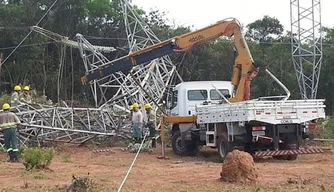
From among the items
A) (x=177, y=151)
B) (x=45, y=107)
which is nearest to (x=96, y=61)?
(x=45, y=107)

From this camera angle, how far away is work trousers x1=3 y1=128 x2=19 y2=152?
18656 millimetres

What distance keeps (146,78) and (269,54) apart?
13.9 metres

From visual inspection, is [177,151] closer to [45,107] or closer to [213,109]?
[213,109]

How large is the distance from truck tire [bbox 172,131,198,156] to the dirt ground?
52cm

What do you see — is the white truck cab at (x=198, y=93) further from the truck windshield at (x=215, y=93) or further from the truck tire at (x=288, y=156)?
the truck tire at (x=288, y=156)

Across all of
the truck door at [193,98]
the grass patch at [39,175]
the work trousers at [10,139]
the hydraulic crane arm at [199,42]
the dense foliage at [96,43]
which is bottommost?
the grass patch at [39,175]

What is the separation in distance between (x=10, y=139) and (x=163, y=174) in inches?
250

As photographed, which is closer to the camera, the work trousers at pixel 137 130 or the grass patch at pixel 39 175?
the grass patch at pixel 39 175

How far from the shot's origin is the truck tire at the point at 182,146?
2131cm

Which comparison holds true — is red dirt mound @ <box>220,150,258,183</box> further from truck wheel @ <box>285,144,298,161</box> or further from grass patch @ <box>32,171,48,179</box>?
truck wheel @ <box>285,144,298,161</box>

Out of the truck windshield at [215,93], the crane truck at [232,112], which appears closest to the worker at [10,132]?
the crane truck at [232,112]

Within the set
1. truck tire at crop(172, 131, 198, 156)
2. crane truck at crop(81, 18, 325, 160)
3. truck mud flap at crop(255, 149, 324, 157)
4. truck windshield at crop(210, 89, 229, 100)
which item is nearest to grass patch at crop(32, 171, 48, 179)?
crane truck at crop(81, 18, 325, 160)

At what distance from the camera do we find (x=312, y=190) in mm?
11156

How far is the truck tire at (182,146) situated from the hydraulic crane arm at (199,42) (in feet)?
8.47
